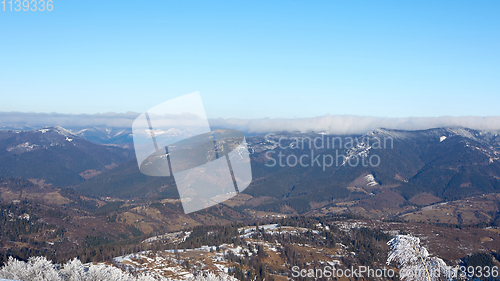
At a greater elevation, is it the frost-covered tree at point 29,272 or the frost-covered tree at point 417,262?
the frost-covered tree at point 417,262

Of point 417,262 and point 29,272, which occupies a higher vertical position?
point 417,262

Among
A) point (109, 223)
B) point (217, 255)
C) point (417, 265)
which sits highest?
point (417, 265)

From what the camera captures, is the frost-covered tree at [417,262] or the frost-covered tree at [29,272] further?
the frost-covered tree at [29,272]

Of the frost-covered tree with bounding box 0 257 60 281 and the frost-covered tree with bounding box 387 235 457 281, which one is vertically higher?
the frost-covered tree with bounding box 387 235 457 281

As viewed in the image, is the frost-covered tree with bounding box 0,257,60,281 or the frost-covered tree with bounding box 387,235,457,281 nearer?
the frost-covered tree with bounding box 387,235,457,281

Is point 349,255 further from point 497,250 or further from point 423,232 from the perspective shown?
point 497,250

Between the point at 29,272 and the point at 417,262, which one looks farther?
the point at 29,272

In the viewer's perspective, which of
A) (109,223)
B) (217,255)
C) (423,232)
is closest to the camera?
(217,255)

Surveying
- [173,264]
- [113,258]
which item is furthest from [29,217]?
[173,264]
